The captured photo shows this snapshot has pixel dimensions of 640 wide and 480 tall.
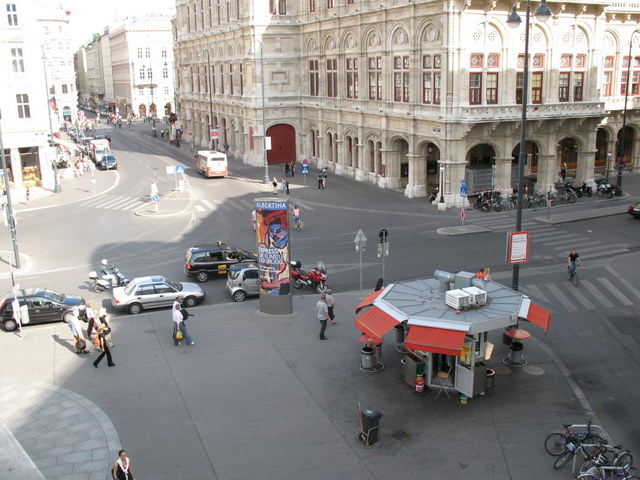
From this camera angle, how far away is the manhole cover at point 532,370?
19.2 meters

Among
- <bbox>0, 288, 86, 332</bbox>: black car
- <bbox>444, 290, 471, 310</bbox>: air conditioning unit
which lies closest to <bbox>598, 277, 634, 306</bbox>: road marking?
<bbox>444, 290, 471, 310</bbox>: air conditioning unit

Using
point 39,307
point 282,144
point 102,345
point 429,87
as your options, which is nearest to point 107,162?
point 282,144

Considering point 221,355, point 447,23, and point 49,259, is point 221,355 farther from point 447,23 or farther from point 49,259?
point 447,23

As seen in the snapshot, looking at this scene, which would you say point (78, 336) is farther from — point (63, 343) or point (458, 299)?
point (458, 299)

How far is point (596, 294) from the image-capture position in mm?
26500

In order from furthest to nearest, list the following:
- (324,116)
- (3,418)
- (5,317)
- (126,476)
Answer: (324,116) < (5,317) < (3,418) < (126,476)

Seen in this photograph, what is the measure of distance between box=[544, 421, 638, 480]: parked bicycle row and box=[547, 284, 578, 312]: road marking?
9.68 m

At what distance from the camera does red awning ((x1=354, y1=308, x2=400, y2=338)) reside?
17.7 metres

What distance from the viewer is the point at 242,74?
215ft

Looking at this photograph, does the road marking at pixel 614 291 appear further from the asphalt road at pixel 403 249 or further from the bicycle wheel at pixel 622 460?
the bicycle wheel at pixel 622 460

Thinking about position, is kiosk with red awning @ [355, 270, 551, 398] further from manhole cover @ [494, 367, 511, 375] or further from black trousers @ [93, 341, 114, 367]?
black trousers @ [93, 341, 114, 367]

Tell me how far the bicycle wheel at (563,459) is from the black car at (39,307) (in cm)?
1676

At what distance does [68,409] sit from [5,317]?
26.1ft

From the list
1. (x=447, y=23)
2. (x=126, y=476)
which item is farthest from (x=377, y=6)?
(x=126, y=476)
